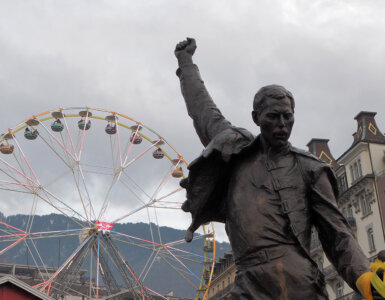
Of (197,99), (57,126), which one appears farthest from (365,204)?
(197,99)

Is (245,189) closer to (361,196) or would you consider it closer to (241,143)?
(241,143)

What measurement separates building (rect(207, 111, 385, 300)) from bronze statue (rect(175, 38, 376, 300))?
29.4m

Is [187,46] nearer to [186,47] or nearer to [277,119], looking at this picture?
[186,47]

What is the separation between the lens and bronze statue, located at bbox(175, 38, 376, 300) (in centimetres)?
311

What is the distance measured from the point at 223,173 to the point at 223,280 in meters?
52.1

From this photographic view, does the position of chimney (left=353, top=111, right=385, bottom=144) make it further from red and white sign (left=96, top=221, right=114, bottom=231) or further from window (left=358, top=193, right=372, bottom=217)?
red and white sign (left=96, top=221, right=114, bottom=231)

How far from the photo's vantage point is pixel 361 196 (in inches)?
1363

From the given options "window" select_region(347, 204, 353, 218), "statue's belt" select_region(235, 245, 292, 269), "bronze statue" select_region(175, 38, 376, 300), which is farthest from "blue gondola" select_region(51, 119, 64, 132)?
"statue's belt" select_region(235, 245, 292, 269)

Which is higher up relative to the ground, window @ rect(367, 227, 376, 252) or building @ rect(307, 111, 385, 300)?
building @ rect(307, 111, 385, 300)

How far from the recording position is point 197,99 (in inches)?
169

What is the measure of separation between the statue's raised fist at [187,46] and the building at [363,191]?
2888 cm

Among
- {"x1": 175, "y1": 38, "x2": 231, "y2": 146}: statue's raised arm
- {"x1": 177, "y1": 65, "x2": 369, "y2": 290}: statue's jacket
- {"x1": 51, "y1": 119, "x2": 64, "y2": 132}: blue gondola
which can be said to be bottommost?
{"x1": 177, "y1": 65, "x2": 369, "y2": 290}: statue's jacket

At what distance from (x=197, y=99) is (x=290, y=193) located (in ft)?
3.90

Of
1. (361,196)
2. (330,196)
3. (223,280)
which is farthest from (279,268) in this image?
(223,280)
